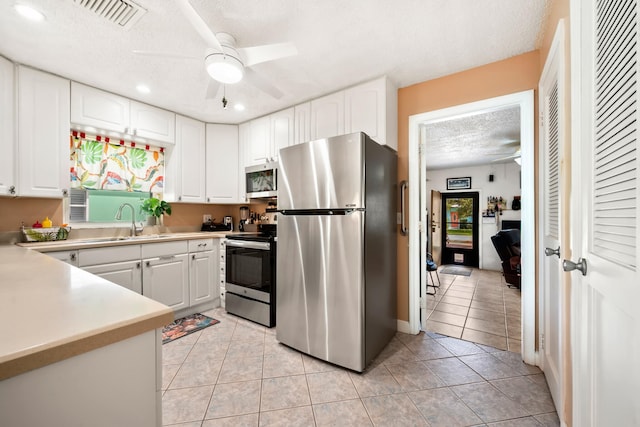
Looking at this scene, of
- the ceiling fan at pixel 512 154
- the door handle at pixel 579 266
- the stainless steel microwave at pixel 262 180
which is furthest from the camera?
the ceiling fan at pixel 512 154

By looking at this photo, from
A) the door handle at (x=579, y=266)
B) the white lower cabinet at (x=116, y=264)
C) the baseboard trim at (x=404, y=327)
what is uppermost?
the door handle at (x=579, y=266)

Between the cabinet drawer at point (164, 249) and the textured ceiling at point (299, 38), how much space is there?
1568mm

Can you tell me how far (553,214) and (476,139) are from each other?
9.55 ft

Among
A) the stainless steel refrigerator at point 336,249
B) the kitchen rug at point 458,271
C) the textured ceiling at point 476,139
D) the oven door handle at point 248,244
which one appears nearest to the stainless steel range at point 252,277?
the oven door handle at point 248,244

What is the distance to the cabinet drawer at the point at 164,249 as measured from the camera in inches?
102

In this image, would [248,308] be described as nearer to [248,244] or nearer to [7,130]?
[248,244]

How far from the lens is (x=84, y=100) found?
8.25 feet

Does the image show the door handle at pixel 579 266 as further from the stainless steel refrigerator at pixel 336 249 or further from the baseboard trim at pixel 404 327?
the baseboard trim at pixel 404 327

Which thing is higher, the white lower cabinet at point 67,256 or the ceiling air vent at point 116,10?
the ceiling air vent at point 116,10

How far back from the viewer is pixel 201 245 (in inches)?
120

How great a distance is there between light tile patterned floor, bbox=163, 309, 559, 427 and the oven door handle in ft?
2.89

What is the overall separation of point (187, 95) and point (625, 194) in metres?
3.22

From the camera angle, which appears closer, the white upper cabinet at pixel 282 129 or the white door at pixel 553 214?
the white door at pixel 553 214

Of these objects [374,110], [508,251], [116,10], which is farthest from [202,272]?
[508,251]
